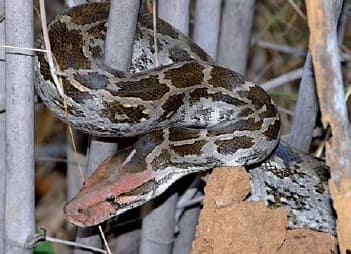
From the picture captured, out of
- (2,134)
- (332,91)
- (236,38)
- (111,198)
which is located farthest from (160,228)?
(332,91)

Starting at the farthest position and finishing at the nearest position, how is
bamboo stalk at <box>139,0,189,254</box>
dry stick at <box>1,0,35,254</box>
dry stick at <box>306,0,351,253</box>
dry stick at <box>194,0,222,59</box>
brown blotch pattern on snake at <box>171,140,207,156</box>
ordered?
bamboo stalk at <box>139,0,189,254</box>, dry stick at <box>194,0,222,59</box>, brown blotch pattern on snake at <box>171,140,207,156</box>, dry stick at <box>1,0,35,254</box>, dry stick at <box>306,0,351,253</box>

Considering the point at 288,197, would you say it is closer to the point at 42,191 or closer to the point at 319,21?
the point at 319,21

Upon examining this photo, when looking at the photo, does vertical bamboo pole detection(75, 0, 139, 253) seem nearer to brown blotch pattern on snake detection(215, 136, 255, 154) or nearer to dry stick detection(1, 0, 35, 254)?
dry stick detection(1, 0, 35, 254)

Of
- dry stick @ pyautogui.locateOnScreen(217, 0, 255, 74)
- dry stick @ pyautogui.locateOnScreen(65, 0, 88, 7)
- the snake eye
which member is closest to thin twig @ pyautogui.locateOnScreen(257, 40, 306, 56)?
dry stick @ pyautogui.locateOnScreen(217, 0, 255, 74)

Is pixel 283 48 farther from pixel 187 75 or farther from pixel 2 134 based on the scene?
pixel 2 134

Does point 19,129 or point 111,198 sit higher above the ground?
point 19,129

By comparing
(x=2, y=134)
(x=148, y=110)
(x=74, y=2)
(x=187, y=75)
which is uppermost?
(x=74, y=2)

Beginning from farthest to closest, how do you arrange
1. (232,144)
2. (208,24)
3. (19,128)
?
(208,24) → (232,144) → (19,128)
